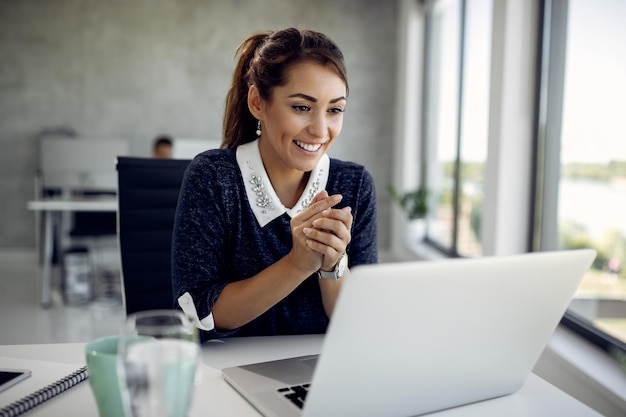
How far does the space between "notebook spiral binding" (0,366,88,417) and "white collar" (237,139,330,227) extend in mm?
565

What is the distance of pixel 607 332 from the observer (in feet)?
7.15

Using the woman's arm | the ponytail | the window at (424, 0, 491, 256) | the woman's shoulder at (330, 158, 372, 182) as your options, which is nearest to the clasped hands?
the woman's arm

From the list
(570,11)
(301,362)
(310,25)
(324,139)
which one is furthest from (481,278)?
(310,25)

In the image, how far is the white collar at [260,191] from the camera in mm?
1318

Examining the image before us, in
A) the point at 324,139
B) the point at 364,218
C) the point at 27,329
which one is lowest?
the point at 27,329

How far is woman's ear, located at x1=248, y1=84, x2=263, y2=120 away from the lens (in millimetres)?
1346

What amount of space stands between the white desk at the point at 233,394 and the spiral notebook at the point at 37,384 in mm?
11

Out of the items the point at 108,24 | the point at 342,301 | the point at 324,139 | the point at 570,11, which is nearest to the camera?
the point at 342,301

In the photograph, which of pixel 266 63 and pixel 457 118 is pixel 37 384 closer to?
pixel 266 63

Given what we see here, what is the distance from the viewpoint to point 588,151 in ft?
7.82

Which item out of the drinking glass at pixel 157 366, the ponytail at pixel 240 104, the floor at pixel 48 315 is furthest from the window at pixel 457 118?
the drinking glass at pixel 157 366

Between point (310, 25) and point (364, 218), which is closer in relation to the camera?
point (364, 218)

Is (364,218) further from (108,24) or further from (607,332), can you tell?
(108,24)

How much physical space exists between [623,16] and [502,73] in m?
0.72
